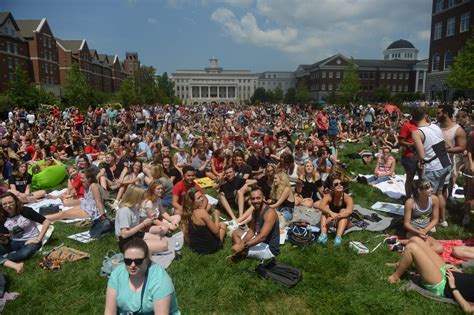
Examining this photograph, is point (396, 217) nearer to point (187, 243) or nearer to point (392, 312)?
point (392, 312)

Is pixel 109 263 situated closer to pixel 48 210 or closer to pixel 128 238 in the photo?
pixel 128 238

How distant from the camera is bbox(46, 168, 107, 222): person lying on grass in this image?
6.11m

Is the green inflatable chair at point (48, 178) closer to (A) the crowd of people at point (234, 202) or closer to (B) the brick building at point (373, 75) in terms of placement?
(A) the crowd of people at point (234, 202)

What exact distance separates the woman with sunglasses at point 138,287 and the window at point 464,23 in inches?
1837

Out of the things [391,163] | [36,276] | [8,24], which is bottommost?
[36,276]

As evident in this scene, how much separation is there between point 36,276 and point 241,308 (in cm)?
280

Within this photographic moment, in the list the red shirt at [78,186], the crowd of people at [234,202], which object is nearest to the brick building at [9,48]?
the crowd of people at [234,202]

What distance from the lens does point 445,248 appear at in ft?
16.1

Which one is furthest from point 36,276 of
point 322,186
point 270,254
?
point 322,186

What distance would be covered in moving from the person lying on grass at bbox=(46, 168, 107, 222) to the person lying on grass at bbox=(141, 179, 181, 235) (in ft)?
3.38

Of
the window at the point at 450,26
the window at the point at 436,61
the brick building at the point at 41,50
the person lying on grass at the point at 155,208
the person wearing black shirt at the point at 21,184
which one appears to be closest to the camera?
the person lying on grass at the point at 155,208

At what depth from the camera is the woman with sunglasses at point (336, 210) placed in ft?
17.9

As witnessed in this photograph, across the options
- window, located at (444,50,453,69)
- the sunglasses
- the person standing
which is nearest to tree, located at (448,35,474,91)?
window, located at (444,50,453,69)

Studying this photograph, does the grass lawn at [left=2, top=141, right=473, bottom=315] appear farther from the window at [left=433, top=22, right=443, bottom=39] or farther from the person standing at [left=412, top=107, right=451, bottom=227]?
the window at [left=433, top=22, right=443, bottom=39]
